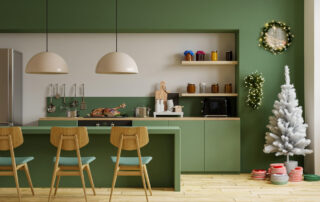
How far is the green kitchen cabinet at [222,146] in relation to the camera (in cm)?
674

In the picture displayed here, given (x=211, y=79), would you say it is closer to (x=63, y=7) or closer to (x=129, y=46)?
(x=129, y=46)

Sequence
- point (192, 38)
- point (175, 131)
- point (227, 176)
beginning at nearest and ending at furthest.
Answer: point (175, 131) < point (227, 176) < point (192, 38)

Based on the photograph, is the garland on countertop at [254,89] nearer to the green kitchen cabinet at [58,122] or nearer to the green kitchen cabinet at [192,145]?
the green kitchen cabinet at [192,145]

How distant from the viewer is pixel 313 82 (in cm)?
650

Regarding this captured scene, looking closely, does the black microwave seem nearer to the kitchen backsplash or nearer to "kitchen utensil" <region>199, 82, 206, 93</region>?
"kitchen utensil" <region>199, 82, 206, 93</region>

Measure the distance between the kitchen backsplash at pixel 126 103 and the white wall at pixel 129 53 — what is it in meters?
0.11

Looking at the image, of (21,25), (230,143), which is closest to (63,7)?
(21,25)

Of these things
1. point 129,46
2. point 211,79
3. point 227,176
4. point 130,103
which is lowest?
point 227,176

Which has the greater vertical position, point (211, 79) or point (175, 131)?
point (211, 79)

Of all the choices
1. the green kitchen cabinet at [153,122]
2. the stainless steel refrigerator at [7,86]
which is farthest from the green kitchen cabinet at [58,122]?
the green kitchen cabinet at [153,122]

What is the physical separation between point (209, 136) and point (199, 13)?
6.92 ft

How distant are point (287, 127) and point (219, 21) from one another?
2118 mm

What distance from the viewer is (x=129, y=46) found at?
24.1ft

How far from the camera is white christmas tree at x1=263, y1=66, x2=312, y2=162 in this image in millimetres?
6188
